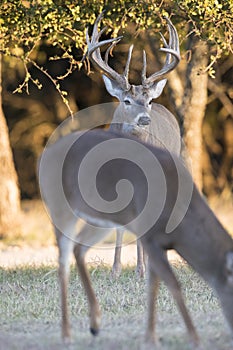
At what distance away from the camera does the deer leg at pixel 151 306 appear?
5836 mm

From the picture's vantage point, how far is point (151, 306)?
5.91 metres

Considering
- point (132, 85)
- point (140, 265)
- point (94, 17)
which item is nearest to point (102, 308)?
point (140, 265)

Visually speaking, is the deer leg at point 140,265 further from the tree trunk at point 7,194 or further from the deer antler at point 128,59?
the tree trunk at point 7,194

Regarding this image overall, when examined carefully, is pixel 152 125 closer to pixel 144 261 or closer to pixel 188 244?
pixel 144 261

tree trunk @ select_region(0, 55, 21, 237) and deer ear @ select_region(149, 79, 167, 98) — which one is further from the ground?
deer ear @ select_region(149, 79, 167, 98)

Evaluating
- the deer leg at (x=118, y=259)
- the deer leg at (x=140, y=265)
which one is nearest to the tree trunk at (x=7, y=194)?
the deer leg at (x=118, y=259)

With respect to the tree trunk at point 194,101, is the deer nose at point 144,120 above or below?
above

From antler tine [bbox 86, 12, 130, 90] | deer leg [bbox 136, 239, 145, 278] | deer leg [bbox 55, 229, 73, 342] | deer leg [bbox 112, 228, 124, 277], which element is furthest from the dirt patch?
deer leg [bbox 55, 229, 73, 342]

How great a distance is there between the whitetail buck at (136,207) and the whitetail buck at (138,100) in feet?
8.75

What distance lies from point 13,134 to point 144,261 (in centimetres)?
1049

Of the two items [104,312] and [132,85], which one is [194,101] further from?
[104,312]

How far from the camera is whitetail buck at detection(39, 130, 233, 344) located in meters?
5.55

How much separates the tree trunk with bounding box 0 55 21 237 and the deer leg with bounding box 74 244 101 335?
6814mm

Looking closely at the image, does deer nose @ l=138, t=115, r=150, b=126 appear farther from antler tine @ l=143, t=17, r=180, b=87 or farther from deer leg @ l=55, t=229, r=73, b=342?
deer leg @ l=55, t=229, r=73, b=342
